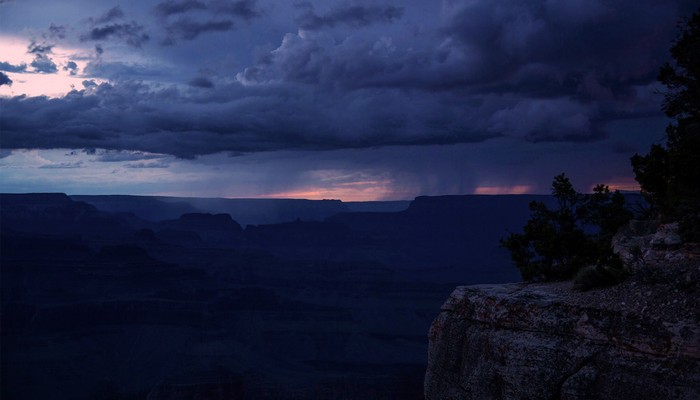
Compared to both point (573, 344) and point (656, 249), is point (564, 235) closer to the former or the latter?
point (656, 249)

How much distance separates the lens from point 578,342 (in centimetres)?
1600

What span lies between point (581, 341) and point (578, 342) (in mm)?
A: 79

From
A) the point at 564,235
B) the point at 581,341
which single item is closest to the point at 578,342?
the point at 581,341

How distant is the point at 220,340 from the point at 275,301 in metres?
26.9

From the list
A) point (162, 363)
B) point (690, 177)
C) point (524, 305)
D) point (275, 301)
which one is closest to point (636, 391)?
point (524, 305)

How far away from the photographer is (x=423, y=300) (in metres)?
144

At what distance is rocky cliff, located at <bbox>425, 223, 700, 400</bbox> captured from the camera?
1446 centimetres

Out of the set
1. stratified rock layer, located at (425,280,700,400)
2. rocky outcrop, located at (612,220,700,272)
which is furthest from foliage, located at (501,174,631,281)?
stratified rock layer, located at (425,280,700,400)

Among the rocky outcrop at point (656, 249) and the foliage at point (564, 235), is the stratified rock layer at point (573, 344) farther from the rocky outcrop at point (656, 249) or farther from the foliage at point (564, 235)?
the foliage at point (564, 235)

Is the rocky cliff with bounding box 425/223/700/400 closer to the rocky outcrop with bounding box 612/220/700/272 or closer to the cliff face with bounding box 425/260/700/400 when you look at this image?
the cliff face with bounding box 425/260/700/400

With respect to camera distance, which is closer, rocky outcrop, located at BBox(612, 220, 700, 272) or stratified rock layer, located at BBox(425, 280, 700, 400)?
stratified rock layer, located at BBox(425, 280, 700, 400)

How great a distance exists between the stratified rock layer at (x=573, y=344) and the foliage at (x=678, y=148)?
5.29 meters

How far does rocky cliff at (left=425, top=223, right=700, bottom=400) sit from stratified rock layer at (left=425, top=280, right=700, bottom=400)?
2 centimetres

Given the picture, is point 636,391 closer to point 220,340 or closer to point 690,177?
point 690,177
